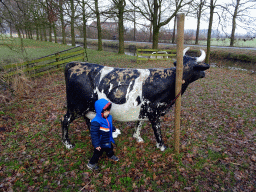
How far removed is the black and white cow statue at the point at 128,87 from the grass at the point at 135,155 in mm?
1123

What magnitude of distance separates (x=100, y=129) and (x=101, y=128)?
32 mm

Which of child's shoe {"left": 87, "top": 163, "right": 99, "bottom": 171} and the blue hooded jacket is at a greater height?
the blue hooded jacket

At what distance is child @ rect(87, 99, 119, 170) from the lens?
3.03 m

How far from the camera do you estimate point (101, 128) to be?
3.18 metres

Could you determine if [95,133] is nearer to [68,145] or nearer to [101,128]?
[101,128]

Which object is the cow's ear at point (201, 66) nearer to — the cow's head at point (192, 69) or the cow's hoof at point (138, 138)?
the cow's head at point (192, 69)

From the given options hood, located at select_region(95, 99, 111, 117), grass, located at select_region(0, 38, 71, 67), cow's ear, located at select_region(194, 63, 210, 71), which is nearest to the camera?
hood, located at select_region(95, 99, 111, 117)

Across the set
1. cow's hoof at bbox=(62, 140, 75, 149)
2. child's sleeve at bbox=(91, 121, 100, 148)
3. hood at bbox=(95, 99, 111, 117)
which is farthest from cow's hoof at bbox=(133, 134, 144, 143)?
hood at bbox=(95, 99, 111, 117)

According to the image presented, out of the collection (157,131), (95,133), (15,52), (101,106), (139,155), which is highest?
(15,52)

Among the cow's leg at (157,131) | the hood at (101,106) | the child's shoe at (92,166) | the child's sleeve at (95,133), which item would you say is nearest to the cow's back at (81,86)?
the hood at (101,106)

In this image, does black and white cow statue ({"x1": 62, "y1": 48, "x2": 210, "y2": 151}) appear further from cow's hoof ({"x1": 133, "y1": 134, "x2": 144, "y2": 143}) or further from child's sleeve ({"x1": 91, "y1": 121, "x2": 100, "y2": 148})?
cow's hoof ({"x1": 133, "y1": 134, "x2": 144, "y2": 143})

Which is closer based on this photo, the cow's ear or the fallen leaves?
the fallen leaves

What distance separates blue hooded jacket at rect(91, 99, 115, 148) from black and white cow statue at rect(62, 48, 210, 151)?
0.37m

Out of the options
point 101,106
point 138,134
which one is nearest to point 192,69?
point 101,106
